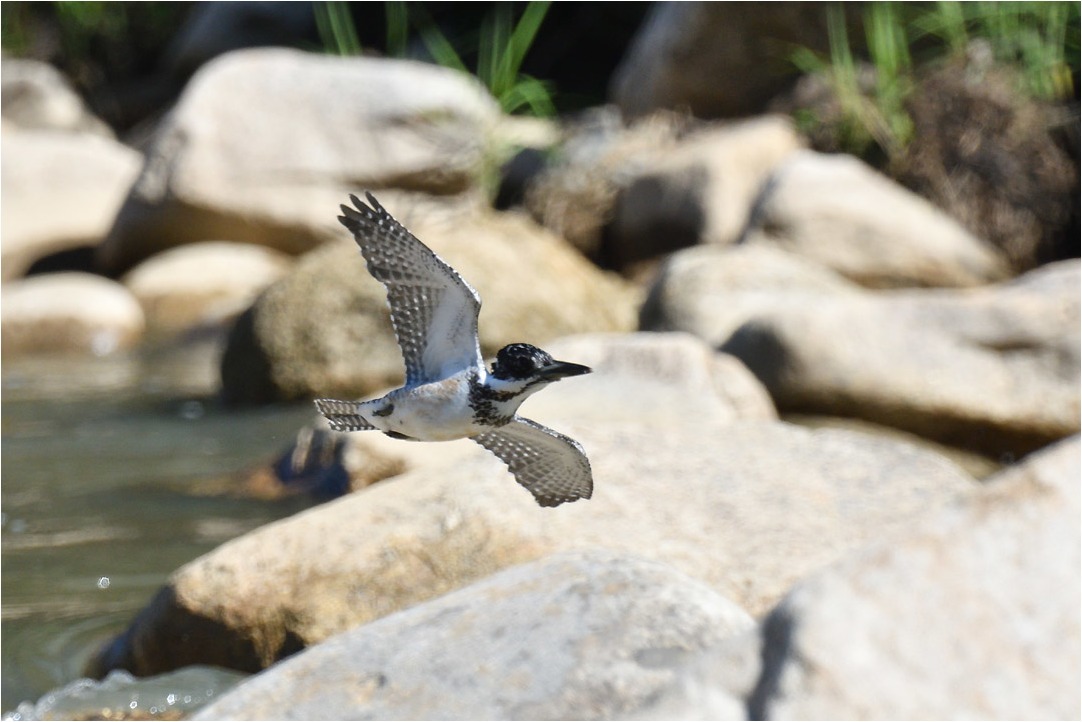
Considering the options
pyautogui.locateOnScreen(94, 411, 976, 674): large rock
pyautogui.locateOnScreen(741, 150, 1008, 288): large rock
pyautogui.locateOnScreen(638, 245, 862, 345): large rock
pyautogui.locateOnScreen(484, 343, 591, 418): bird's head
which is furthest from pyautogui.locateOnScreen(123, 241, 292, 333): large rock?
pyautogui.locateOnScreen(484, 343, 591, 418): bird's head

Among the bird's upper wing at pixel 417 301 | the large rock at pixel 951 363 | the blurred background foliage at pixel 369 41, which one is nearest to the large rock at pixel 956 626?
the bird's upper wing at pixel 417 301

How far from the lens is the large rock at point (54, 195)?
12055 millimetres

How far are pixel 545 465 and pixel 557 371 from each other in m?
0.63

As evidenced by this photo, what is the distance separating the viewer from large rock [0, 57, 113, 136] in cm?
1524

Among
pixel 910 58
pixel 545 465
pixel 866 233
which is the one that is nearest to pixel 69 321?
pixel 866 233

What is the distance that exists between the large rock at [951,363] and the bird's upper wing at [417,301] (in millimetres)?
4529

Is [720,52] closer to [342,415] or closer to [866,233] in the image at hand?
[866,233]

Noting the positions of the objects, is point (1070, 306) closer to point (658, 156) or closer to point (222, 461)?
point (222, 461)

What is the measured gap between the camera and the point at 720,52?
446 inches

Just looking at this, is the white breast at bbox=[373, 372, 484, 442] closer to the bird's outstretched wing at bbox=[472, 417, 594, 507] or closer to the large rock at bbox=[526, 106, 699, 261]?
the bird's outstretched wing at bbox=[472, 417, 594, 507]

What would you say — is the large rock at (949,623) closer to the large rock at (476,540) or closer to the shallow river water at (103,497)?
the large rock at (476,540)

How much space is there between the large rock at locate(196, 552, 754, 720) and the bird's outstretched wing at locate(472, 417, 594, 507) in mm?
397

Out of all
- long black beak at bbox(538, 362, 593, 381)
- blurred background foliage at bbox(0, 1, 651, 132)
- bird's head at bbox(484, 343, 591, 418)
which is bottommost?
blurred background foliage at bbox(0, 1, 651, 132)

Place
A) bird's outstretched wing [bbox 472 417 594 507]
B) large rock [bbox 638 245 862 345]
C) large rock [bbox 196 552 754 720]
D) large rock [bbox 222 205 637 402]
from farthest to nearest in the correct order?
1. large rock [bbox 222 205 637 402]
2. large rock [bbox 638 245 862 345]
3. large rock [bbox 196 552 754 720]
4. bird's outstretched wing [bbox 472 417 594 507]
